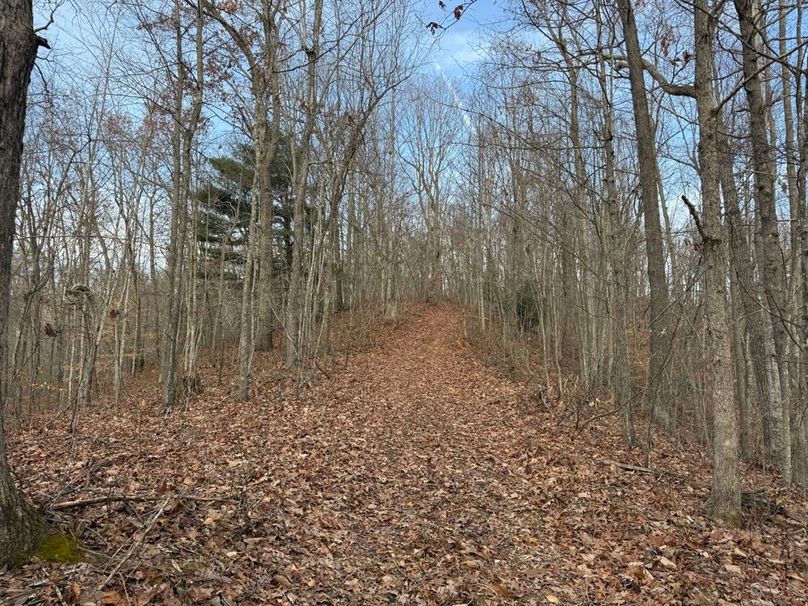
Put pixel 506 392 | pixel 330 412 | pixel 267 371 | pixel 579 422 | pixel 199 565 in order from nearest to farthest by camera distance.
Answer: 1. pixel 199 565
2. pixel 579 422
3. pixel 330 412
4. pixel 506 392
5. pixel 267 371

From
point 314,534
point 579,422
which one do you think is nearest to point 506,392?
point 579,422

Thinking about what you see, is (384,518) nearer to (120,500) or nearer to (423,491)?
(423,491)

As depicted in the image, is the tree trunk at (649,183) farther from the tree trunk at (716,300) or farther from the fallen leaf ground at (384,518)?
the tree trunk at (716,300)

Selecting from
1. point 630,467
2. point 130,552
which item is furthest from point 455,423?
point 130,552

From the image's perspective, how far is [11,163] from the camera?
283 cm

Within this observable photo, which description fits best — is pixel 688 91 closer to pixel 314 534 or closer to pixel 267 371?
pixel 314 534

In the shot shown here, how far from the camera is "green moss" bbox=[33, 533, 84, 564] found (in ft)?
9.16

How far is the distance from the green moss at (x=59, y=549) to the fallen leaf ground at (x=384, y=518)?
8 centimetres

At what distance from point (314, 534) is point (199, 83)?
9.10 metres

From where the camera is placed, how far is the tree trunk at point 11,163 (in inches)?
108

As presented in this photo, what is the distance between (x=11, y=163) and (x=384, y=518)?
13.6 ft

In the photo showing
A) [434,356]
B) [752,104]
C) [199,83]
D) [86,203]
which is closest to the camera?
[752,104]

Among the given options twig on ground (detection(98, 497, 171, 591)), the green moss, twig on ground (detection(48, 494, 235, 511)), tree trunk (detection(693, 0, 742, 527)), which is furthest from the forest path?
tree trunk (detection(693, 0, 742, 527))

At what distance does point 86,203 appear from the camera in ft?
48.2
